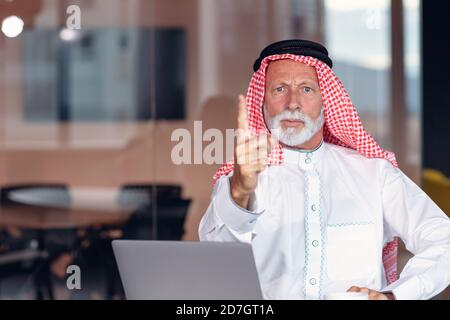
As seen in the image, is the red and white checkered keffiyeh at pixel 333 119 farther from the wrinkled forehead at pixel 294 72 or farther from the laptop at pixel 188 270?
the laptop at pixel 188 270

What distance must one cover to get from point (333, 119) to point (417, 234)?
488 mm

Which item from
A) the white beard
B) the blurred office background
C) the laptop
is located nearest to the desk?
the blurred office background

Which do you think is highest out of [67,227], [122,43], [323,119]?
[122,43]

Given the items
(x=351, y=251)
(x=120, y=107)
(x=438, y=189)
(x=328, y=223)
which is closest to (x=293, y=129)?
(x=328, y=223)

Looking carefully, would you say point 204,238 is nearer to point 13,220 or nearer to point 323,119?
point 323,119

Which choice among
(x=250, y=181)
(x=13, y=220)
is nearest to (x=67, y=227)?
(x=13, y=220)

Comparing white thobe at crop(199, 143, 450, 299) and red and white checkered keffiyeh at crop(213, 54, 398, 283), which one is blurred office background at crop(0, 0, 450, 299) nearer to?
red and white checkered keffiyeh at crop(213, 54, 398, 283)

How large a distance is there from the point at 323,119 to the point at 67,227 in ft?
9.86

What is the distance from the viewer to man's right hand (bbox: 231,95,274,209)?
284 cm

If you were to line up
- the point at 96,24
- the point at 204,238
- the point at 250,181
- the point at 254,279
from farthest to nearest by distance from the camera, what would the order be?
the point at 96,24, the point at 204,238, the point at 250,181, the point at 254,279

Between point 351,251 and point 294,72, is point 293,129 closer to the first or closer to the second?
point 294,72

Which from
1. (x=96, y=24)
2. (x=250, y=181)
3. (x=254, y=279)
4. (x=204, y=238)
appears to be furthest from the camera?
(x=96, y=24)

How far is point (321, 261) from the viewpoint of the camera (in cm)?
328

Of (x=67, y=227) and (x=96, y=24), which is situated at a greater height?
(x=96, y=24)
